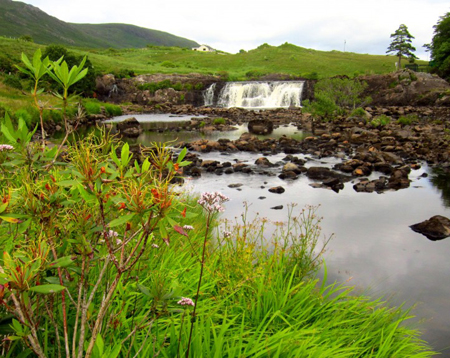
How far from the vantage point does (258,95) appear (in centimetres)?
5134

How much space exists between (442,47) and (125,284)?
213 ft

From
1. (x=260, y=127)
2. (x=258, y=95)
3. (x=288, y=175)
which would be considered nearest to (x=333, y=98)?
(x=260, y=127)

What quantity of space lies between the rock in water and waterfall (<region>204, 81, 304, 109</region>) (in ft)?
132

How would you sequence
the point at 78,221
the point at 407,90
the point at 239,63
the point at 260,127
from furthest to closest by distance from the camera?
the point at 239,63
the point at 407,90
the point at 260,127
the point at 78,221

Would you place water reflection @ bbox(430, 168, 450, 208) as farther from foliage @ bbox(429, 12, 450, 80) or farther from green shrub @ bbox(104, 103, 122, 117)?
foliage @ bbox(429, 12, 450, 80)

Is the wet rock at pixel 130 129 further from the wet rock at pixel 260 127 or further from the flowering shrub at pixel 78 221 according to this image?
the flowering shrub at pixel 78 221

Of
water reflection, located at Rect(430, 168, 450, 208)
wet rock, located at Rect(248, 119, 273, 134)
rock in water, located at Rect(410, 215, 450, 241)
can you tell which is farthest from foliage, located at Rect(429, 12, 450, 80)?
rock in water, located at Rect(410, 215, 450, 241)

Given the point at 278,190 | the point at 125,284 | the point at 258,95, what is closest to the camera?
the point at 125,284

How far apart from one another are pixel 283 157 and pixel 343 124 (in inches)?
485

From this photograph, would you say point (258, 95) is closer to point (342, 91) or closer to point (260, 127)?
point (342, 91)

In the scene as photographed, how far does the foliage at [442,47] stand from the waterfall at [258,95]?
22616 mm

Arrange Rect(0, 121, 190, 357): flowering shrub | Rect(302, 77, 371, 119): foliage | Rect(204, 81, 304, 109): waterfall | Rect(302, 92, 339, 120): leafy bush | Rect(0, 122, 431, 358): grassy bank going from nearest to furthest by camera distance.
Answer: Rect(0, 121, 190, 357): flowering shrub < Rect(0, 122, 431, 358): grassy bank < Rect(302, 92, 339, 120): leafy bush < Rect(302, 77, 371, 119): foliage < Rect(204, 81, 304, 109): waterfall

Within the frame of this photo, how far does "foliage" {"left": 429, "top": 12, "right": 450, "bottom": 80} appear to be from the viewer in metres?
54.3

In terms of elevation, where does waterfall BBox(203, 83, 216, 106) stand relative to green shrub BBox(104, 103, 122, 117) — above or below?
above
